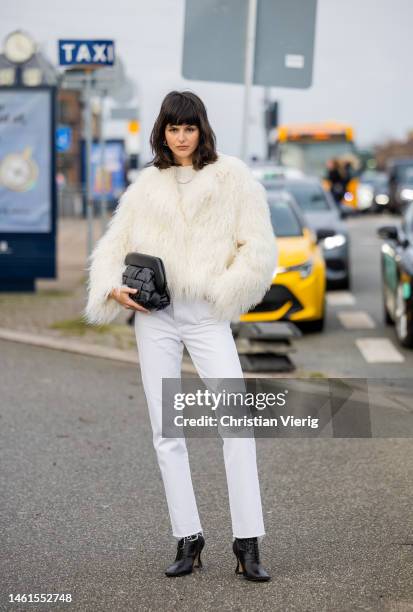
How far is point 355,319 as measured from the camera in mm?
13531

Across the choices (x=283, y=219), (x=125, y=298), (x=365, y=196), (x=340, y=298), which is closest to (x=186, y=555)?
(x=125, y=298)

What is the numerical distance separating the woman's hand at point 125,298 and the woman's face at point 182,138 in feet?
1.81

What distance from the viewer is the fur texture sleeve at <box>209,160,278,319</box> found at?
442 centimetres

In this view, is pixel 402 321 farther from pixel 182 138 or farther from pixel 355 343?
pixel 182 138

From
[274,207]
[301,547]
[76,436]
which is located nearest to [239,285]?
[301,547]

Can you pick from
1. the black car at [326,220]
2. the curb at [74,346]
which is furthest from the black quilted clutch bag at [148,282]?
the black car at [326,220]

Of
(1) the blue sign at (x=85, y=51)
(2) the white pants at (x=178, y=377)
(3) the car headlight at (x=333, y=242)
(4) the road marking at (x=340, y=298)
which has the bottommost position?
(4) the road marking at (x=340, y=298)

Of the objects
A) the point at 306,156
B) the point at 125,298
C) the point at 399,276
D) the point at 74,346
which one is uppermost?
the point at 125,298

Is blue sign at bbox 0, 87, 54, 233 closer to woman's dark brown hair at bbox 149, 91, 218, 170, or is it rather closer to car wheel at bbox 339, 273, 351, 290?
car wheel at bbox 339, 273, 351, 290

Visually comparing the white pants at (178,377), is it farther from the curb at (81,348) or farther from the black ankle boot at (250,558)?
the curb at (81,348)

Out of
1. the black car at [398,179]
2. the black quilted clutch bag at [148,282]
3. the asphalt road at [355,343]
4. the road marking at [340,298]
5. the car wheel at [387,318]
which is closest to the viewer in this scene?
the black quilted clutch bag at [148,282]

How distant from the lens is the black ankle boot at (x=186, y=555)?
14.8 ft

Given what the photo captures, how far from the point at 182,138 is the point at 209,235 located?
377 mm

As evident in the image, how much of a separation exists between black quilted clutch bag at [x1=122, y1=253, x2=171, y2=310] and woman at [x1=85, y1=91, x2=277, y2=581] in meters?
0.04
